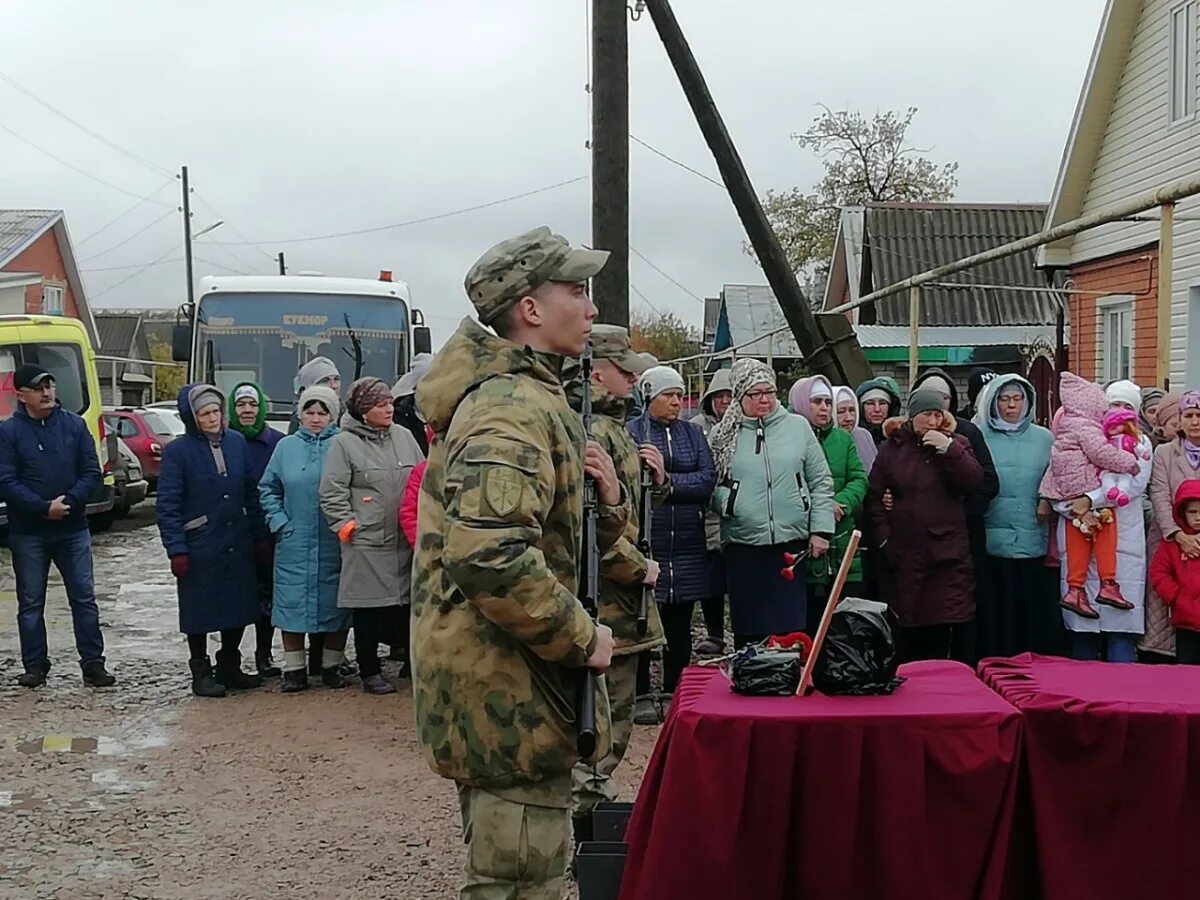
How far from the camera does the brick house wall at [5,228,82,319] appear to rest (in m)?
36.5

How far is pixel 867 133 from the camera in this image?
4272cm

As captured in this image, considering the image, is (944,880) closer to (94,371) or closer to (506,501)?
(506,501)

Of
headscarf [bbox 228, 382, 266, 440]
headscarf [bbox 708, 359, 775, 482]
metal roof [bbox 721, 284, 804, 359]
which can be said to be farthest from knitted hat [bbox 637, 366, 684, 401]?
metal roof [bbox 721, 284, 804, 359]

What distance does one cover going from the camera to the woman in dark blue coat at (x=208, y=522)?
777 cm

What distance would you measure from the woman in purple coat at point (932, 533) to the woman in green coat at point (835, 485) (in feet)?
1.46

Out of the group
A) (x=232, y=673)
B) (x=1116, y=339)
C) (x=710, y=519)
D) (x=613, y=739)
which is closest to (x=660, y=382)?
(x=710, y=519)

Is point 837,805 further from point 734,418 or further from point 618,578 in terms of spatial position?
point 734,418

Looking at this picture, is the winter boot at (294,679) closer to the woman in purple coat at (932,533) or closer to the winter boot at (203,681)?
the winter boot at (203,681)

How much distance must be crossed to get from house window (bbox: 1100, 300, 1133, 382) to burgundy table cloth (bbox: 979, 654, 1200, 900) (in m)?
14.7

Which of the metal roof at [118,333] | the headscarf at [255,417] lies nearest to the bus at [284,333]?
the headscarf at [255,417]

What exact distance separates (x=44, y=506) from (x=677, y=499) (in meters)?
3.81

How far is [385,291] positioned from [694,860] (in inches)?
468

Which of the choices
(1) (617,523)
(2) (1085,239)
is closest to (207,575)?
(1) (617,523)

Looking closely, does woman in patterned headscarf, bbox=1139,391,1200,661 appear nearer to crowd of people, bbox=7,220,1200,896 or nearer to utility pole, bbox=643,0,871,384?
crowd of people, bbox=7,220,1200,896
